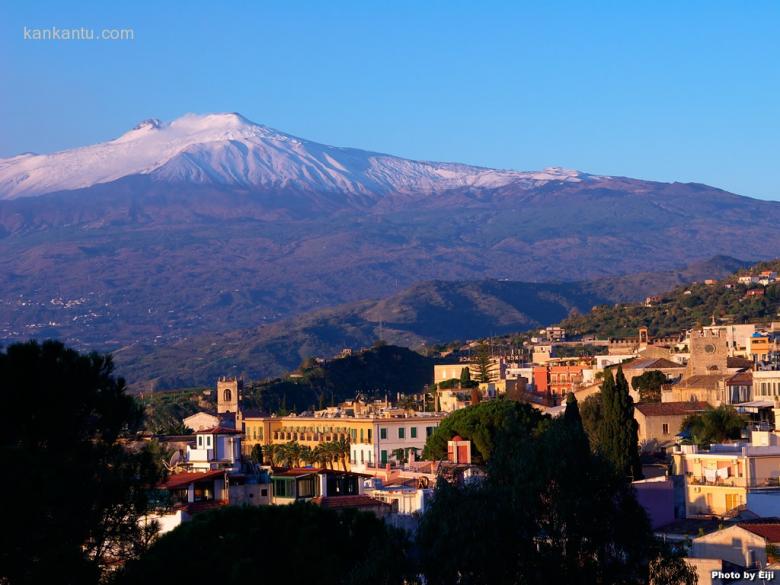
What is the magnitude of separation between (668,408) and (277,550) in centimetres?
2607

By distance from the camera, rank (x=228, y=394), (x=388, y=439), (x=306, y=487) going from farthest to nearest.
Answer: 1. (x=228, y=394)
2. (x=388, y=439)
3. (x=306, y=487)

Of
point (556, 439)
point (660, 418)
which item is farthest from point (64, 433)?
point (660, 418)

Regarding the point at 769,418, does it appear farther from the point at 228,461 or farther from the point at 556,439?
the point at 556,439

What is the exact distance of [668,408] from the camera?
5331 cm

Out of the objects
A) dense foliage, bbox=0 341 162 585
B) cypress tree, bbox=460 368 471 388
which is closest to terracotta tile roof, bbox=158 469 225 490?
dense foliage, bbox=0 341 162 585

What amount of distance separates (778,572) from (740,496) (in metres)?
9.50

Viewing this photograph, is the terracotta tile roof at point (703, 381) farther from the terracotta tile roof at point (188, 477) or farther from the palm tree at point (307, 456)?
the terracotta tile roof at point (188, 477)

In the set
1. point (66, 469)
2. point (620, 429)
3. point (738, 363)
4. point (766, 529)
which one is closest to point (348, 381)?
point (738, 363)

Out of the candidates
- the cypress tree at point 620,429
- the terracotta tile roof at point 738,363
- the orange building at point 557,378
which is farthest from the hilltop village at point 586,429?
the cypress tree at point 620,429

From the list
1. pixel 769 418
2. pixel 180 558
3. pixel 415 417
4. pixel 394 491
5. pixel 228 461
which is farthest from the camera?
pixel 415 417

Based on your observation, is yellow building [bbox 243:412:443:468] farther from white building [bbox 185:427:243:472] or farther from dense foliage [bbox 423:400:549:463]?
white building [bbox 185:427:243:472]

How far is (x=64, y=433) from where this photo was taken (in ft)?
94.3

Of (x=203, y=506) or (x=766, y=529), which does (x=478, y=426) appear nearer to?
(x=203, y=506)

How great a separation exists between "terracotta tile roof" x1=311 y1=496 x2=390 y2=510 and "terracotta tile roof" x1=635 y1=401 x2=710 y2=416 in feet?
52.2
